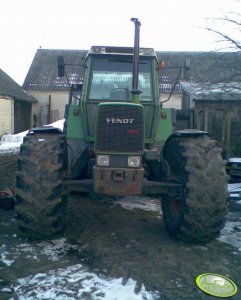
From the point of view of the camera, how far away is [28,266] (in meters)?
4.07

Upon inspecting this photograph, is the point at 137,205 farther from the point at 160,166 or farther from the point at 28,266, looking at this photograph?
the point at 28,266

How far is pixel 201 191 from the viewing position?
4.48 m

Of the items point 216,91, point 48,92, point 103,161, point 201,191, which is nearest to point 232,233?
point 201,191

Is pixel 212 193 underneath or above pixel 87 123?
underneath

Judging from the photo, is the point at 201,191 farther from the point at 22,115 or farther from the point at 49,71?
the point at 49,71

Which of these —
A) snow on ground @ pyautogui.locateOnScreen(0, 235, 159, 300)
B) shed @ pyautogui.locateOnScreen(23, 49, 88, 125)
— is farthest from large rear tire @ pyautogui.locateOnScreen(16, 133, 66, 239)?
shed @ pyautogui.locateOnScreen(23, 49, 88, 125)

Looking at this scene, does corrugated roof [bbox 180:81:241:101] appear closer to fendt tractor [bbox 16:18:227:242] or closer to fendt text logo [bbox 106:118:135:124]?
fendt tractor [bbox 16:18:227:242]

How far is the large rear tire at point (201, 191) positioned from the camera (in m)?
4.48

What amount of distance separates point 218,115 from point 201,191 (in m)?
9.14

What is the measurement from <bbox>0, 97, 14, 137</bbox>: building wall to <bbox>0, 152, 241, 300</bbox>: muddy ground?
15.2 metres

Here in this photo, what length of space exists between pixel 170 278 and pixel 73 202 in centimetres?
330

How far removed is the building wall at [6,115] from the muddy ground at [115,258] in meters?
15.2

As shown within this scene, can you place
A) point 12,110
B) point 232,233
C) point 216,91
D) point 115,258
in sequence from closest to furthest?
point 115,258
point 232,233
point 216,91
point 12,110

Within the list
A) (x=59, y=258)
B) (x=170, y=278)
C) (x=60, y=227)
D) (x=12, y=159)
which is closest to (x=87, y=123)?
(x=60, y=227)
